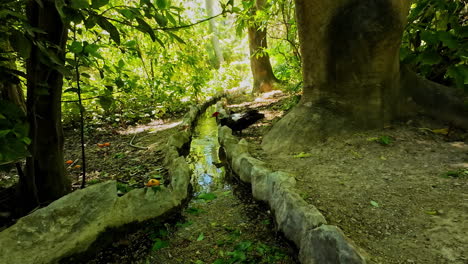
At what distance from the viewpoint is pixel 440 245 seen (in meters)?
1.47

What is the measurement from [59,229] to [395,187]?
2.36 m

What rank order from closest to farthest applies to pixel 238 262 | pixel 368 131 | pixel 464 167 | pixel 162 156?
1. pixel 238 262
2. pixel 464 167
3. pixel 368 131
4. pixel 162 156

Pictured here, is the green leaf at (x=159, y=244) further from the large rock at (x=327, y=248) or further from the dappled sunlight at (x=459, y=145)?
the dappled sunlight at (x=459, y=145)

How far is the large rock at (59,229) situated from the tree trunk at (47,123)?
0.29 m

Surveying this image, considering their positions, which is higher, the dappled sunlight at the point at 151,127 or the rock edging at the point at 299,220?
the dappled sunlight at the point at 151,127

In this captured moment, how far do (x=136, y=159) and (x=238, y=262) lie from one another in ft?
8.02

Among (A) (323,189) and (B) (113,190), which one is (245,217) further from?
(B) (113,190)

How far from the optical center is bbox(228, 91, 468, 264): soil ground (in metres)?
1.52

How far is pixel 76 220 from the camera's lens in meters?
1.82

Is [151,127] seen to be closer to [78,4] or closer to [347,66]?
[347,66]

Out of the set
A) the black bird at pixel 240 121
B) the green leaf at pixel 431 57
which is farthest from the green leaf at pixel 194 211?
the black bird at pixel 240 121

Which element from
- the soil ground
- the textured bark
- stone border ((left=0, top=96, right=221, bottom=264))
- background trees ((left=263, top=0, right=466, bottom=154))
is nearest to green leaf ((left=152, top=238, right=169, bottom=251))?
stone border ((left=0, top=96, right=221, bottom=264))

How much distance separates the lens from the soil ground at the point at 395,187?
1.52 m

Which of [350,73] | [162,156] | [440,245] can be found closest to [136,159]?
[162,156]
